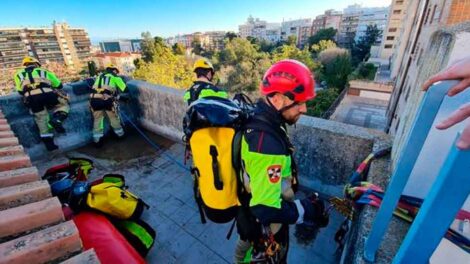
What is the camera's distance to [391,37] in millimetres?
46875

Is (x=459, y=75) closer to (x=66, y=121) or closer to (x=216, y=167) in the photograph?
(x=216, y=167)

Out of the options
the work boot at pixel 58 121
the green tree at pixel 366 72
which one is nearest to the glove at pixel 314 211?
the work boot at pixel 58 121

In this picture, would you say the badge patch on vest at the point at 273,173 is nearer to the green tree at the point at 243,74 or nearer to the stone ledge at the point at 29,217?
the stone ledge at the point at 29,217

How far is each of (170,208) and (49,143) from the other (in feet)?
10.9

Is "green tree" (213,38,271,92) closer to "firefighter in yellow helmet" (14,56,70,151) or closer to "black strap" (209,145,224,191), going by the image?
"firefighter in yellow helmet" (14,56,70,151)

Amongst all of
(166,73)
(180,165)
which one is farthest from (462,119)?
(166,73)

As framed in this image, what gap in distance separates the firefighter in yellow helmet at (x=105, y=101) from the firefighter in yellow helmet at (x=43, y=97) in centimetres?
59

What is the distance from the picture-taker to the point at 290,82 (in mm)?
1741

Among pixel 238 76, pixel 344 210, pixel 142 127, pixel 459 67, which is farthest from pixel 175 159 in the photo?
pixel 238 76

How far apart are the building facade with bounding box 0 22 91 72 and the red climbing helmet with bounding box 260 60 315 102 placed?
8919cm

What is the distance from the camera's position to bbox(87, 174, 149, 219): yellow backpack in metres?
2.65

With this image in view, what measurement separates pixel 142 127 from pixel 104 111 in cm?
95

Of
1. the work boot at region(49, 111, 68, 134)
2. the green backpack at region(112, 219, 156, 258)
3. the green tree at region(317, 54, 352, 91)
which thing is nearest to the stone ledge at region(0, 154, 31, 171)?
the green backpack at region(112, 219, 156, 258)

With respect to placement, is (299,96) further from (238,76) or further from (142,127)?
(238,76)
